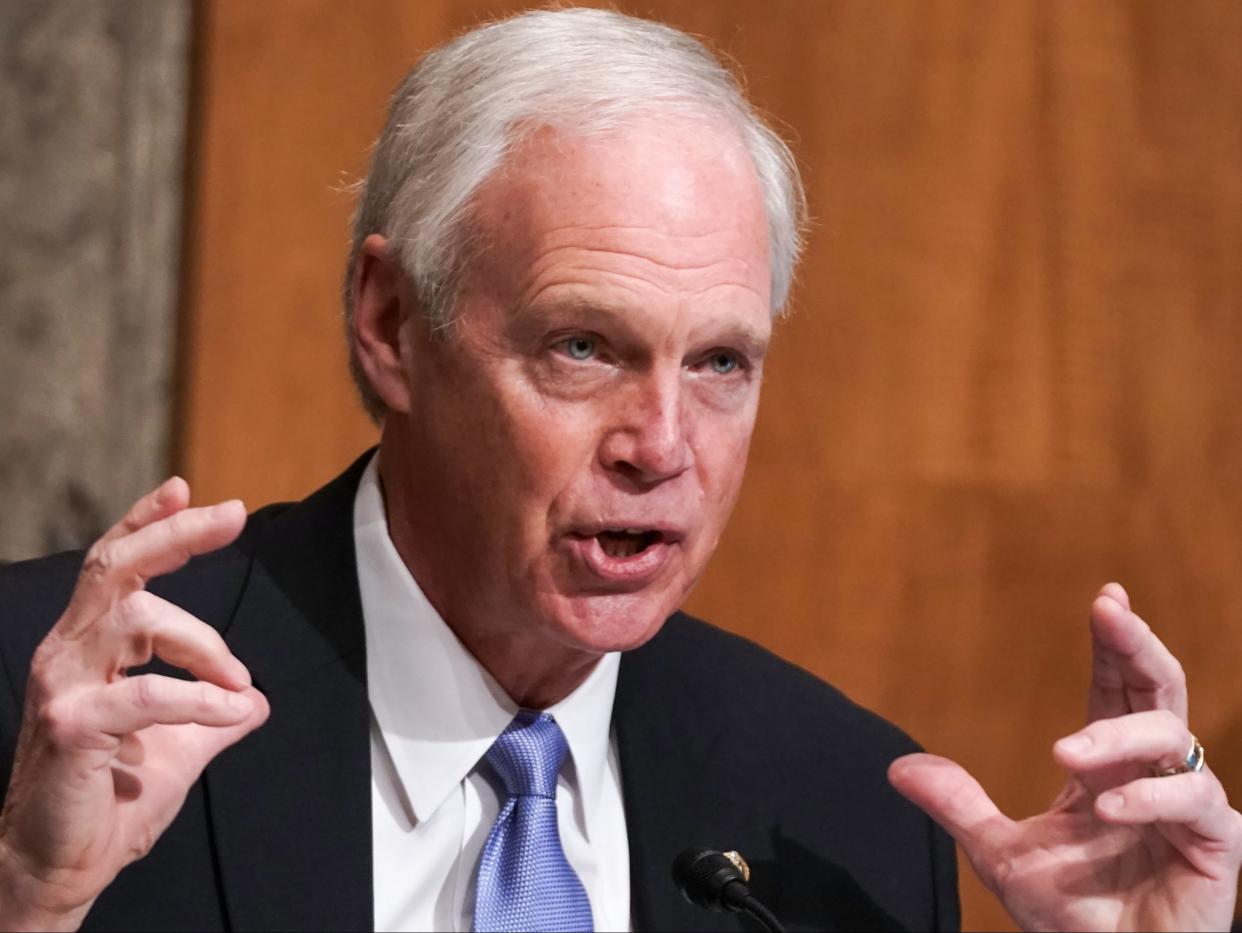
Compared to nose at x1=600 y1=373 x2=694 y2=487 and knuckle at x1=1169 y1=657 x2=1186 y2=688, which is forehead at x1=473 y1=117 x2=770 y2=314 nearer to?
nose at x1=600 y1=373 x2=694 y2=487

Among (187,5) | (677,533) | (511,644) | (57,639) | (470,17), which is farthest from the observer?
(470,17)

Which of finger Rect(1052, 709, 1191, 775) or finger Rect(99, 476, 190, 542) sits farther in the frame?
finger Rect(1052, 709, 1191, 775)

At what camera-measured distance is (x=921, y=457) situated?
241 centimetres

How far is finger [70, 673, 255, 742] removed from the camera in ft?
3.80

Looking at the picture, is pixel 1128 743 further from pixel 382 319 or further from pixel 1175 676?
pixel 382 319

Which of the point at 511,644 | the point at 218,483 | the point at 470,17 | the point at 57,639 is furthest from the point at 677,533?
the point at 470,17

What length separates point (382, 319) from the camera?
1.72 meters

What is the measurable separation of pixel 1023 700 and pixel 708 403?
1049mm

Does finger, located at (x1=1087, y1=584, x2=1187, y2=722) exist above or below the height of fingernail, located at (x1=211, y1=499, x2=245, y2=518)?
below

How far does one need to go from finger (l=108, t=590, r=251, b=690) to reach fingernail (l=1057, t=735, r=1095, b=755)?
0.66 m

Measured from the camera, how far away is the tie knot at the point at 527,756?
5.46 ft

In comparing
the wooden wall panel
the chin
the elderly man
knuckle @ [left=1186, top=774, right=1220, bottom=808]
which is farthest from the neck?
the wooden wall panel

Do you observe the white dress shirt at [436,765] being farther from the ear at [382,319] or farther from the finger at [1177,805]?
the finger at [1177,805]

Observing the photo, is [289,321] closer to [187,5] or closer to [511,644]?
[187,5]
